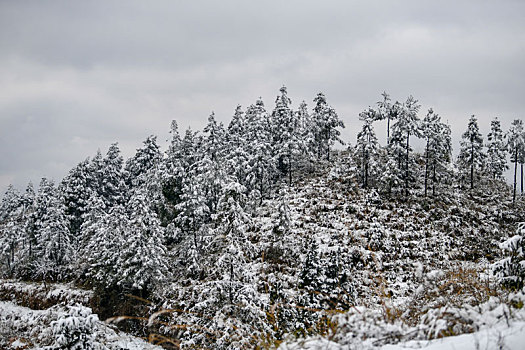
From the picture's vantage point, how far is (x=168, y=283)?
28.7 m

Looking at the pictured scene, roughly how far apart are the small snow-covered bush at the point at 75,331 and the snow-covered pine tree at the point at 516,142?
5223cm

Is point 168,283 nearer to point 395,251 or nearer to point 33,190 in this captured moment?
point 395,251

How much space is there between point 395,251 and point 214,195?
66.3ft

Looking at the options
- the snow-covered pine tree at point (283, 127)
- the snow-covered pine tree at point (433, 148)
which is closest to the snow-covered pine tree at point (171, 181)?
the snow-covered pine tree at point (283, 127)

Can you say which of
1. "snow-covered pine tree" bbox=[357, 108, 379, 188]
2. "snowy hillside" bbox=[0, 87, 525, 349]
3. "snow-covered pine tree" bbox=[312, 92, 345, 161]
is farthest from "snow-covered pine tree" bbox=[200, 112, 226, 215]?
"snow-covered pine tree" bbox=[312, 92, 345, 161]

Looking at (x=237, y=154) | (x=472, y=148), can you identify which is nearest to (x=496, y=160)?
(x=472, y=148)

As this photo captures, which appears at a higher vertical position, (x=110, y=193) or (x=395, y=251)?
(x=110, y=193)

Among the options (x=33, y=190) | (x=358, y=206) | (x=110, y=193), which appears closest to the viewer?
(x=358, y=206)

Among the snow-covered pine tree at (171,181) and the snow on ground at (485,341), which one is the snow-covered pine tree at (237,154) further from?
the snow on ground at (485,341)

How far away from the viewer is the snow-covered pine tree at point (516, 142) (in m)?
44.3

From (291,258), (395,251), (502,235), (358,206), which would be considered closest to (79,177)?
(291,258)

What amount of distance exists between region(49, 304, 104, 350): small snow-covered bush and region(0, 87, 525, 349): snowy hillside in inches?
1.6

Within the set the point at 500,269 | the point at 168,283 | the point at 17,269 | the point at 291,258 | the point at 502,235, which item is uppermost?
the point at 500,269

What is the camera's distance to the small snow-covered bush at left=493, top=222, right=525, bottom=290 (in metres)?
5.92
